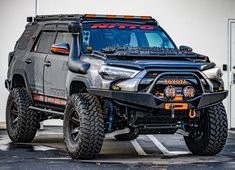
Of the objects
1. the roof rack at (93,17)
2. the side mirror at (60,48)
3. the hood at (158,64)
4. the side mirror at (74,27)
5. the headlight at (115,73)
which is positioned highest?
the roof rack at (93,17)

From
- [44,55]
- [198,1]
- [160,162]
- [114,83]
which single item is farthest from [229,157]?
[198,1]

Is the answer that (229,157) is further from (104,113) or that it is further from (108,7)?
(108,7)

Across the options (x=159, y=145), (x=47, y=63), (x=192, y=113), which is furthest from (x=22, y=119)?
(x=192, y=113)

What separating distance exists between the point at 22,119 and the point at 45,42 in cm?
131

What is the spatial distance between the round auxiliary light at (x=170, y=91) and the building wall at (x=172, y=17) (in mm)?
6796

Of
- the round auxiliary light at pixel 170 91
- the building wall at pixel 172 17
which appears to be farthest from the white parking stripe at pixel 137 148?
the building wall at pixel 172 17

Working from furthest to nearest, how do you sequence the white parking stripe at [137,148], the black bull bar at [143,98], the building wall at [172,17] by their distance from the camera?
the building wall at [172,17] < the white parking stripe at [137,148] < the black bull bar at [143,98]

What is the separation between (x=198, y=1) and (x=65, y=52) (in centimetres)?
614

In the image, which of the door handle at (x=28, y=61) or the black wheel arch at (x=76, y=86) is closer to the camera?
the black wheel arch at (x=76, y=86)

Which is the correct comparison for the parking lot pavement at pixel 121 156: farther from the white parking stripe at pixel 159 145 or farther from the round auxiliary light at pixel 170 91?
the round auxiliary light at pixel 170 91

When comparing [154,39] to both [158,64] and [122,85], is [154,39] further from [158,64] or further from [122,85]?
[122,85]

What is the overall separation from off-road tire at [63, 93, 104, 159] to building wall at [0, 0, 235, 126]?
6.42 metres

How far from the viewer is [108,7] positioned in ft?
60.7

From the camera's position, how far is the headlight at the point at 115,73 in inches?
462
